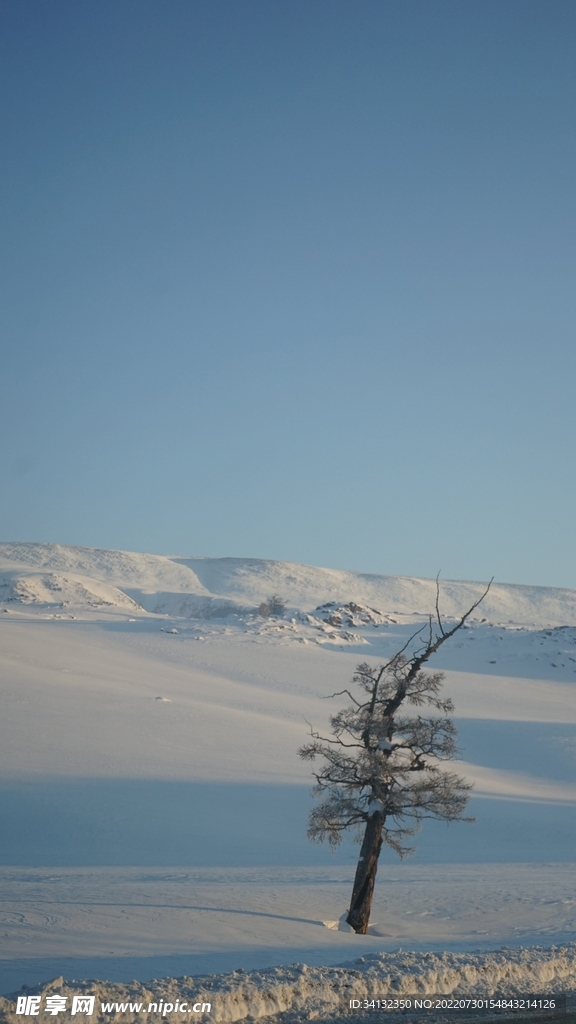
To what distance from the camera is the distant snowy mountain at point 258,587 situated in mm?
108375

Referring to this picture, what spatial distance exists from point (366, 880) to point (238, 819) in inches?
331

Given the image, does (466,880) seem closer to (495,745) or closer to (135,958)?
(135,958)

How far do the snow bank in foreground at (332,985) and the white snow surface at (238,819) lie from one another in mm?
37

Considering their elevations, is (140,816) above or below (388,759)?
below

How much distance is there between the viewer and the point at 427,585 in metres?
136

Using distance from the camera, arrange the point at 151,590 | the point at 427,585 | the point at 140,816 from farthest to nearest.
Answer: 1. the point at 427,585
2. the point at 151,590
3. the point at 140,816

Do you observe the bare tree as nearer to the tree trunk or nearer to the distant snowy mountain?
the tree trunk

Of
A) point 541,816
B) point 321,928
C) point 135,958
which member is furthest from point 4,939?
point 541,816

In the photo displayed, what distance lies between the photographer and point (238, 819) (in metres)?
19.7

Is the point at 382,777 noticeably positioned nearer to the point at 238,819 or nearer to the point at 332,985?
the point at 332,985

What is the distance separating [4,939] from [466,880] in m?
9.25

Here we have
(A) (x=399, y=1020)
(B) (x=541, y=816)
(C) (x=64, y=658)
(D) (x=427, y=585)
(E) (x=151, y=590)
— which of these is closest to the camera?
(A) (x=399, y=1020)

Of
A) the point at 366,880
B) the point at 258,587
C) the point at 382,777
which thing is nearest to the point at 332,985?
the point at 366,880

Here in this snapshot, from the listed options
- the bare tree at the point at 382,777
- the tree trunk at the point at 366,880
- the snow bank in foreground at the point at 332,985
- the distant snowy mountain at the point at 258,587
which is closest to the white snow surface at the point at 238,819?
the snow bank in foreground at the point at 332,985
